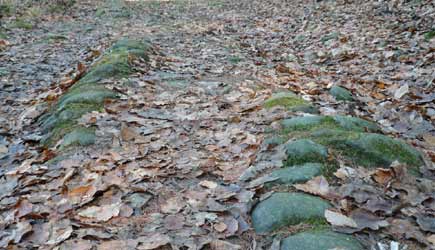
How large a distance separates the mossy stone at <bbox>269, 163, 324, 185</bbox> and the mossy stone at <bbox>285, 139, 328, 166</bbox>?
0.08 m

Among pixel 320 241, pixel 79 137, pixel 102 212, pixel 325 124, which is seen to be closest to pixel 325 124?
pixel 325 124

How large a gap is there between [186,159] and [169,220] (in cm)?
85

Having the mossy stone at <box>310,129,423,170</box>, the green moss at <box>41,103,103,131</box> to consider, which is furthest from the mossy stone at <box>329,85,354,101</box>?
the green moss at <box>41,103,103,131</box>

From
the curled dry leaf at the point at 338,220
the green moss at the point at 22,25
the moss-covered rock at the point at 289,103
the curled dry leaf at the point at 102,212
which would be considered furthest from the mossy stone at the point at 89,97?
the green moss at the point at 22,25

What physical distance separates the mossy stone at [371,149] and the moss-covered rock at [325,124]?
259 mm

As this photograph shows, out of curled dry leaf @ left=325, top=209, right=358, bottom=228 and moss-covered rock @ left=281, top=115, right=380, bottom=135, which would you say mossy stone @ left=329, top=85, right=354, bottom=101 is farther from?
curled dry leaf @ left=325, top=209, right=358, bottom=228

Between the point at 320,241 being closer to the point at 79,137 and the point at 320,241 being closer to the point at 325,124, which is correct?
the point at 325,124

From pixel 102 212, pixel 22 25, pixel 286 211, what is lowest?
pixel 22 25

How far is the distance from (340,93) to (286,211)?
2677 mm

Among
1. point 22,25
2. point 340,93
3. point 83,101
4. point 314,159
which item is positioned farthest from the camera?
point 22,25

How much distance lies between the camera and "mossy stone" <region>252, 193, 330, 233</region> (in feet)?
7.79

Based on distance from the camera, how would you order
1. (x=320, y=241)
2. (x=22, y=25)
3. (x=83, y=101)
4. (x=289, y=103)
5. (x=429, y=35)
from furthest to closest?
(x=22, y=25), (x=429, y=35), (x=83, y=101), (x=289, y=103), (x=320, y=241)

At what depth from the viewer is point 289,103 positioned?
13.7 feet

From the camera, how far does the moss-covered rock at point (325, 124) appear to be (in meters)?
3.48
